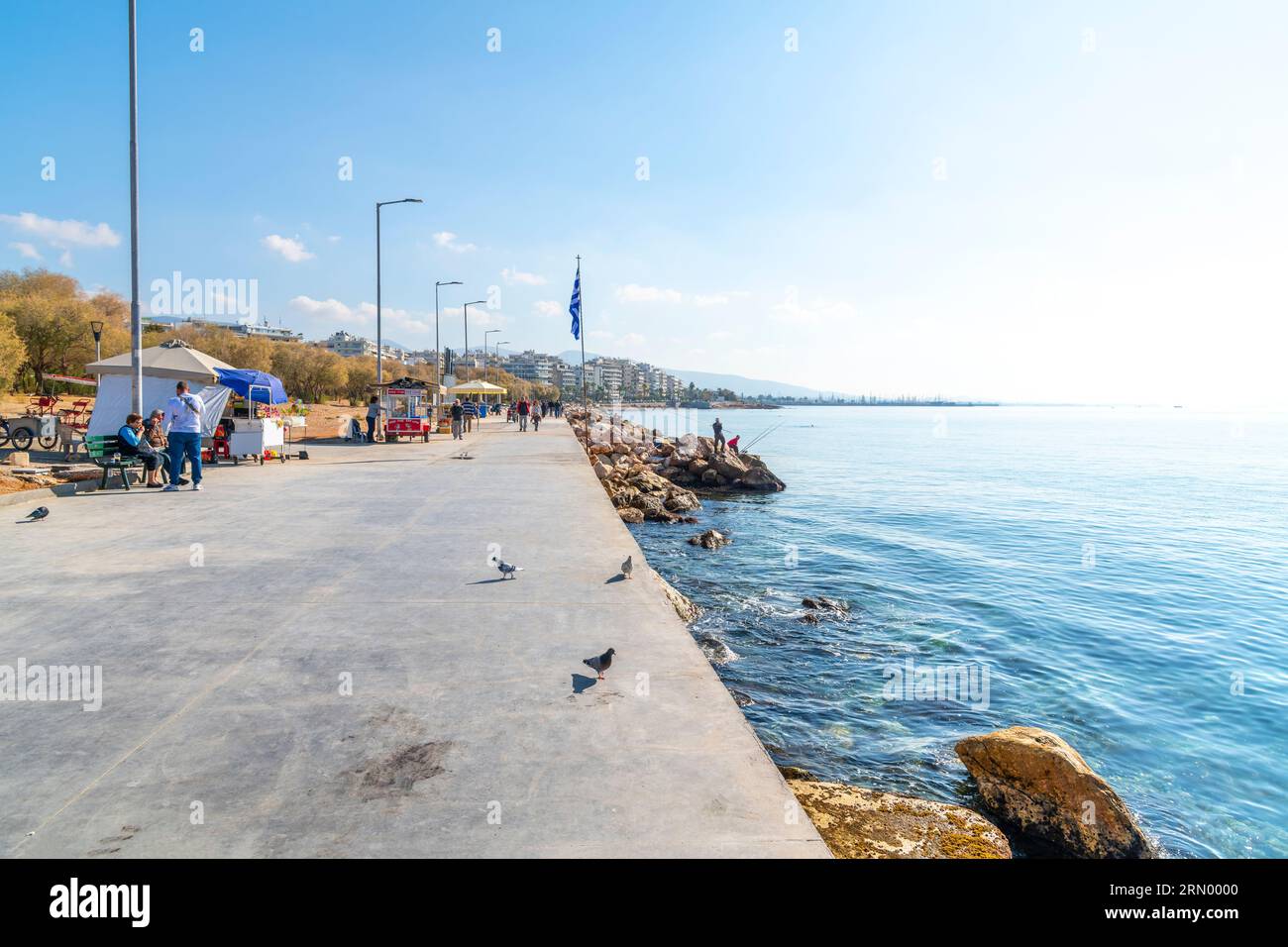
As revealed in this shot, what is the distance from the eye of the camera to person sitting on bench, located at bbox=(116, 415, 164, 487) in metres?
12.4

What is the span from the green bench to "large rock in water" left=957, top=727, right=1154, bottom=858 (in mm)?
14108

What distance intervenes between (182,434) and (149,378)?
20.8 feet

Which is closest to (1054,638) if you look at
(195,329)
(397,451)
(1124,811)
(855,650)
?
(855,650)

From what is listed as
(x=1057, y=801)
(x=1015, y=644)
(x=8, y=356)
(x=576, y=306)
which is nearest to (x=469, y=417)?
(x=576, y=306)

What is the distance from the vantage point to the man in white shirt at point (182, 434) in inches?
491

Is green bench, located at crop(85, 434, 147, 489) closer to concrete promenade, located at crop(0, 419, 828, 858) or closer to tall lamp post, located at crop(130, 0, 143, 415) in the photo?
tall lamp post, located at crop(130, 0, 143, 415)

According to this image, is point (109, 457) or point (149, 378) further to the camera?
point (149, 378)

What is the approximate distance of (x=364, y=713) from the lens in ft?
12.8

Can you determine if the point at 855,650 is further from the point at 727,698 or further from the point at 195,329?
the point at 195,329

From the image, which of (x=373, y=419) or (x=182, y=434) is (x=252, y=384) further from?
(x=373, y=419)

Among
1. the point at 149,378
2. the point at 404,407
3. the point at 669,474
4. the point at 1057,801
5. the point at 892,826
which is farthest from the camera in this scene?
the point at 669,474

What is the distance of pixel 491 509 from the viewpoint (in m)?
11.3

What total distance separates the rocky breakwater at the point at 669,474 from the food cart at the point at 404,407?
22.7 feet
